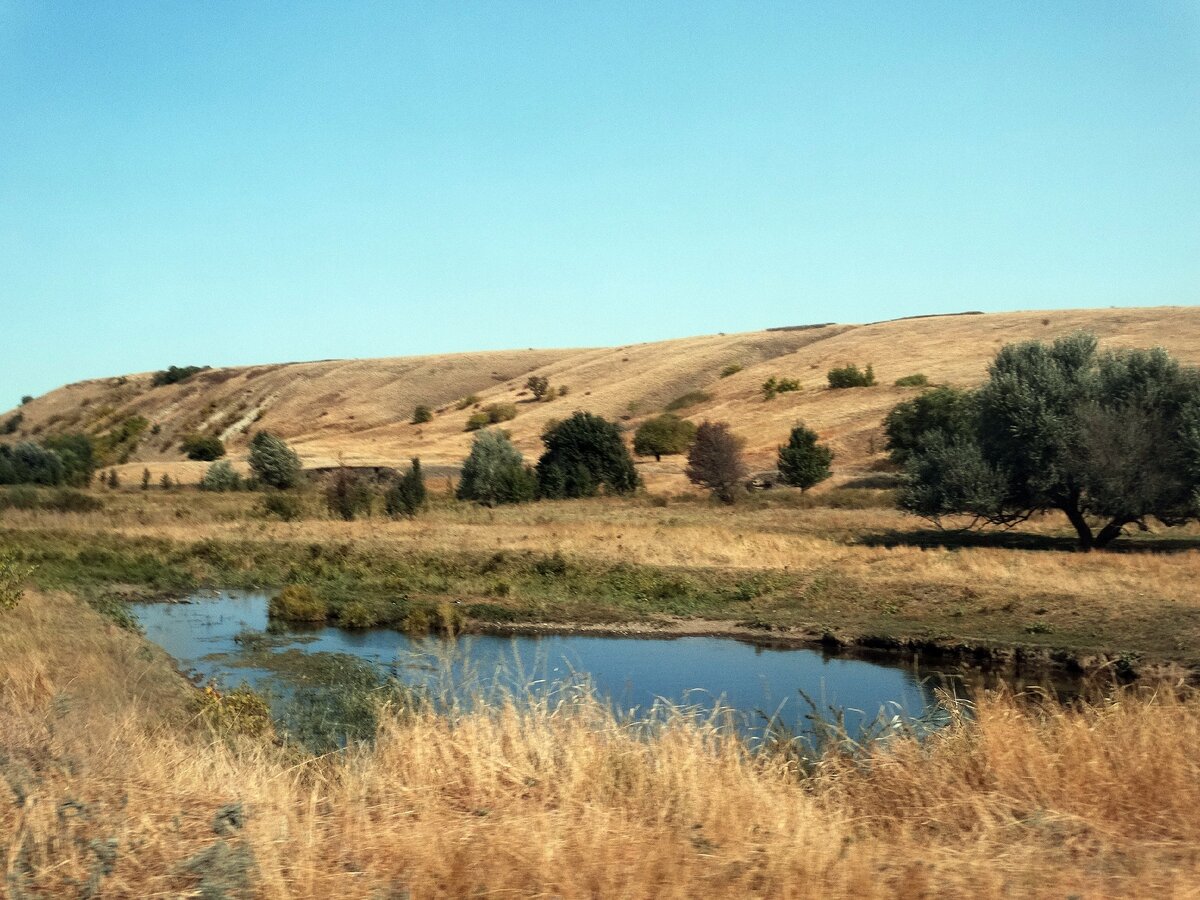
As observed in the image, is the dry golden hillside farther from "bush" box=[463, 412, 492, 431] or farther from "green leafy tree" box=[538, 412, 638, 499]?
"green leafy tree" box=[538, 412, 638, 499]

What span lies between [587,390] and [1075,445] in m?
74.8

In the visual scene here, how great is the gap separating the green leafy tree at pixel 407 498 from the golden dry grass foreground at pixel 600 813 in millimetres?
35782

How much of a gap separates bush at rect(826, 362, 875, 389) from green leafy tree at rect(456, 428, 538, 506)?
3406cm

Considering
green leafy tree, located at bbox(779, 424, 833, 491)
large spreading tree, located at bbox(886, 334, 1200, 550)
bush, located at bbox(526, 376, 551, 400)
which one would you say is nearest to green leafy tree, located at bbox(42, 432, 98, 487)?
green leafy tree, located at bbox(779, 424, 833, 491)

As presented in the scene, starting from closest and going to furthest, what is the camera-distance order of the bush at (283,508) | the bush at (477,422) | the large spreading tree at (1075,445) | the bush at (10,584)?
the bush at (10,584)
the large spreading tree at (1075,445)
the bush at (283,508)
the bush at (477,422)

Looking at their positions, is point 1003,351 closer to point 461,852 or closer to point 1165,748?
point 1165,748

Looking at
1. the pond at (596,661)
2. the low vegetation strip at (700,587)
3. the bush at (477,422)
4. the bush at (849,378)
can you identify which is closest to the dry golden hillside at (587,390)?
the bush at (477,422)

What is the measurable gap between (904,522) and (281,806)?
118 feet

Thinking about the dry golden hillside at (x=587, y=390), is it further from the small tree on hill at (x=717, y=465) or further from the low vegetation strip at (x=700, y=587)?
the low vegetation strip at (x=700, y=587)

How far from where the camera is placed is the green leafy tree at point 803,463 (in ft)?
169

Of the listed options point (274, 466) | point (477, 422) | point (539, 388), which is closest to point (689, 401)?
point (477, 422)

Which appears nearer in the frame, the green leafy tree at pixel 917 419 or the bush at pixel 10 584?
the bush at pixel 10 584

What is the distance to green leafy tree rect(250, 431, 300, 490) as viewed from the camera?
58.0 m

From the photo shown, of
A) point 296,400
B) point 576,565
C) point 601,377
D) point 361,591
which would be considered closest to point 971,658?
point 576,565
